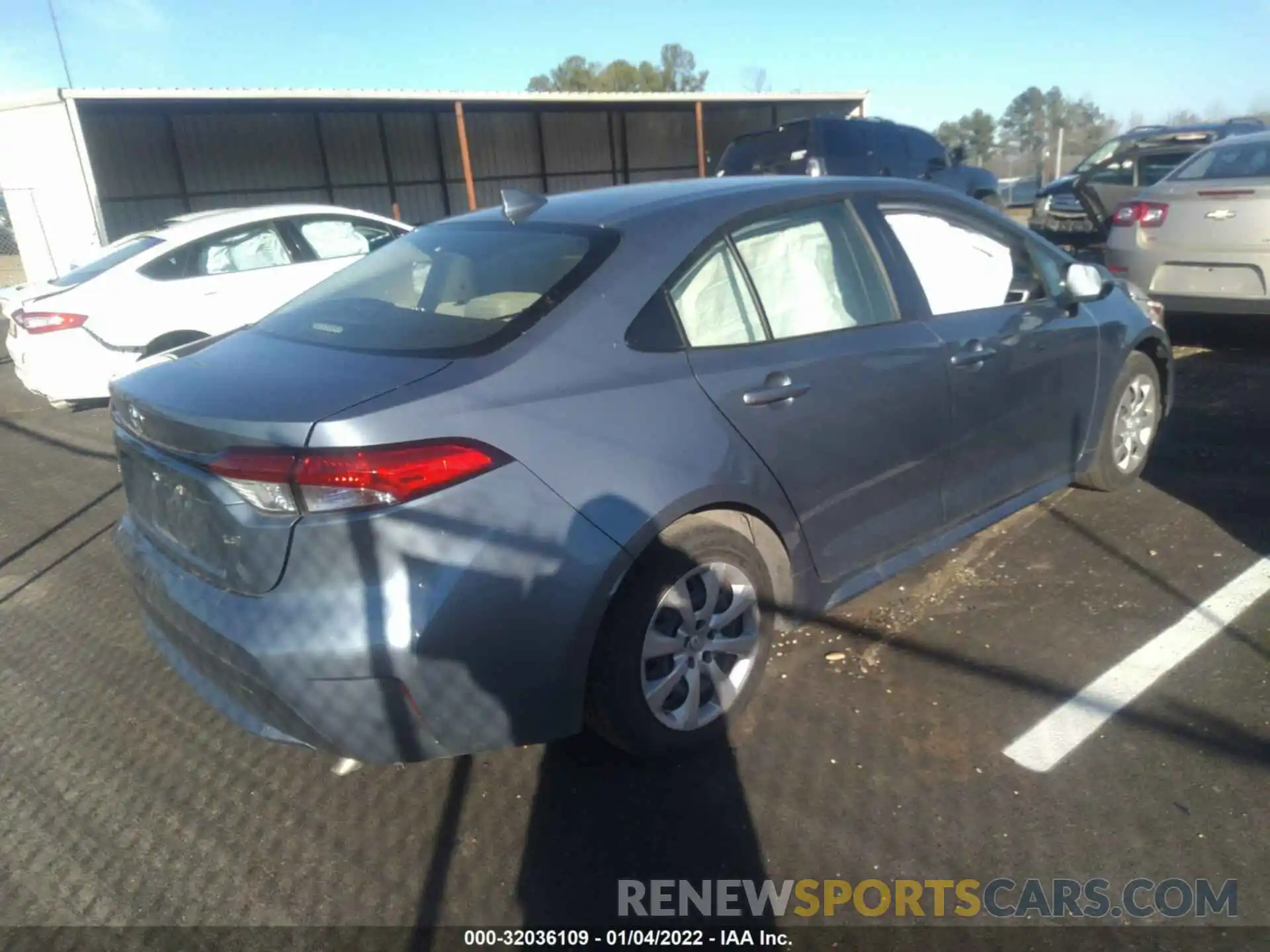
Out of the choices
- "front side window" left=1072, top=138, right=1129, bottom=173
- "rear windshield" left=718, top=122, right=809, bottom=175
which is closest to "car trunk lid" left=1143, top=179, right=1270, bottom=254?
"rear windshield" left=718, top=122, right=809, bottom=175

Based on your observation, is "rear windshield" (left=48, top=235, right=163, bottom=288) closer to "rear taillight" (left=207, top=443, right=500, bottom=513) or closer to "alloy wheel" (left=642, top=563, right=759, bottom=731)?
"rear taillight" (left=207, top=443, right=500, bottom=513)

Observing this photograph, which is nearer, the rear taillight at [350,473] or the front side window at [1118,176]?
the rear taillight at [350,473]

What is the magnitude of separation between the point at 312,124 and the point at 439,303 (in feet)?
60.6

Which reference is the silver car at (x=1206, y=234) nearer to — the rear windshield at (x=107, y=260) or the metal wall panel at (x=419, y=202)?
the rear windshield at (x=107, y=260)

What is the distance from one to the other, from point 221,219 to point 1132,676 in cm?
736

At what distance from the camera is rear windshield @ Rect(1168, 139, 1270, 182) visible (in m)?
6.82

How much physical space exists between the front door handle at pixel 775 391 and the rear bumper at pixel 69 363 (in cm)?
576

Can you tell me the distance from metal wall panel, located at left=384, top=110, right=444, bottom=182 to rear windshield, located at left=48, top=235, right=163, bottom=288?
13542mm

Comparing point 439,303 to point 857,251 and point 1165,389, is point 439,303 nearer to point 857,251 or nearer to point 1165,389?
point 857,251

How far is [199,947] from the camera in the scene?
2328 millimetres

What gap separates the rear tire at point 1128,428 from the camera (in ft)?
14.3

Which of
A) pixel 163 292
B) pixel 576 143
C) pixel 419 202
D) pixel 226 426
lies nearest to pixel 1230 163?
pixel 226 426

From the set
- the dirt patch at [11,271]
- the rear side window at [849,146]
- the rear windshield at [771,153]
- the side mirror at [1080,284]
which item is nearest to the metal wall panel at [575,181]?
the dirt patch at [11,271]

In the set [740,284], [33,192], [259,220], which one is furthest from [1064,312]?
[33,192]
